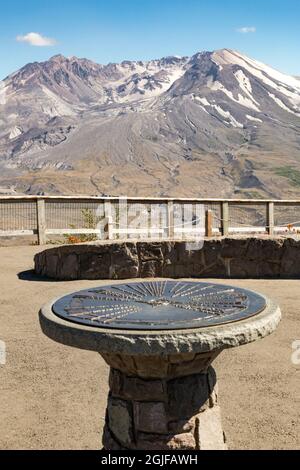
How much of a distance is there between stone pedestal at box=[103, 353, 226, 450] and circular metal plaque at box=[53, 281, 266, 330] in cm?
24

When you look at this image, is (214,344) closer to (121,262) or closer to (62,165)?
(121,262)

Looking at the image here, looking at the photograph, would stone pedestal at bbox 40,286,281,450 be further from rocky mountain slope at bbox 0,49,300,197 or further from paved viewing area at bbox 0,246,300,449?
rocky mountain slope at bbox 0,49,300,197

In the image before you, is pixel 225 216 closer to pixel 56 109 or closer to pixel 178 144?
pixel 178 144

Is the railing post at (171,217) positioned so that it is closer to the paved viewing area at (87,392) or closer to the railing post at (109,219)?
the railing post at (109,219)

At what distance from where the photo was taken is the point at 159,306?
3607 millimetres

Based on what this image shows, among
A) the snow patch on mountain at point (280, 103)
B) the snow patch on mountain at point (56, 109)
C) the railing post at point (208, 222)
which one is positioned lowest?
the railing post at point (208, 222)

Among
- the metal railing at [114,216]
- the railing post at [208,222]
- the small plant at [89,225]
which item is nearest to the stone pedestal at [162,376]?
the metal railing at [114,216]

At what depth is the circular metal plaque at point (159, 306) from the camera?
3170 mm

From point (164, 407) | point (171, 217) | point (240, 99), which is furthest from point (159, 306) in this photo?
point (240, 99)

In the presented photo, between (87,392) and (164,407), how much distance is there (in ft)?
5.33

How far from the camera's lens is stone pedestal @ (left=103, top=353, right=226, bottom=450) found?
10.6 ft

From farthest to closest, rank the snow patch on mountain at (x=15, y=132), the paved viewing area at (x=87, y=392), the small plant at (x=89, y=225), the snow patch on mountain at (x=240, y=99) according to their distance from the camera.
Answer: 1. the snow patch on mountain at (x=15, y=132)
2. the snow patch on mountain at (x=240, y=99)
3. the small plant at (x=89, y=225)
4. the paved viewing area at (x=87, y=392)

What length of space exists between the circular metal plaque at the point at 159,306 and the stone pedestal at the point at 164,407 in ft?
0.77

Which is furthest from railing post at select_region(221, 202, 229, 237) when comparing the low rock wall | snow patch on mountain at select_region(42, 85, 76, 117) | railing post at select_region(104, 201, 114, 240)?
snow patch on mountain at select_region(42, 85, 76, 117)
